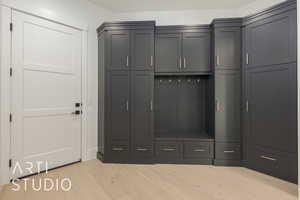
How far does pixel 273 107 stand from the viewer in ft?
8.12

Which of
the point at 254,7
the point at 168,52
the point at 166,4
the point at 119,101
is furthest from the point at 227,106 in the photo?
the point at 166,4

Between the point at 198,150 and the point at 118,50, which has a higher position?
the point at 118,50

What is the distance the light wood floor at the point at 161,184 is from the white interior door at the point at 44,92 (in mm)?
356

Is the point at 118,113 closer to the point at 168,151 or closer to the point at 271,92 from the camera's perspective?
the point at 168,151

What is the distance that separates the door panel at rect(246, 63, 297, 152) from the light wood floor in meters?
0.53

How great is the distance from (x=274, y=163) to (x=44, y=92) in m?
3.43

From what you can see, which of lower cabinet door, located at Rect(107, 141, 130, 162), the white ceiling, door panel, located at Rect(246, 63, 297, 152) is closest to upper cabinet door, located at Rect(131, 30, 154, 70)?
the white ceiling

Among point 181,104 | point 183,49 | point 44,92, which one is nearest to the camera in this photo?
point 44,92

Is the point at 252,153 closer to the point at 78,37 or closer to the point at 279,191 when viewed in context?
the point at 279,191

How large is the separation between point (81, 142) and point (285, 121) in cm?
311

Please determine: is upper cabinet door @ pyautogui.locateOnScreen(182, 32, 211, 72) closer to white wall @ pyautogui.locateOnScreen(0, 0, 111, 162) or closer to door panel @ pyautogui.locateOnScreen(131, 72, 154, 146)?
door panel @ pyautogui.locateOnScreen(131, 72, 154, 146)

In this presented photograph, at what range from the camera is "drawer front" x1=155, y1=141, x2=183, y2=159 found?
9.81 feet

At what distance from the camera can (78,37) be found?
2969mm

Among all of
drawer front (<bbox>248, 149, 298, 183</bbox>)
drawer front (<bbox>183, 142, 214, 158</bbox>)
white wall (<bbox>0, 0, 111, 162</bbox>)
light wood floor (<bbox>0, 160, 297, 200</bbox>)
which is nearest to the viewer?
light wood floor (<bbox>0, 160, 297, 200</bbox>)
